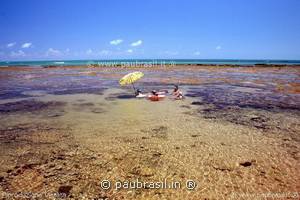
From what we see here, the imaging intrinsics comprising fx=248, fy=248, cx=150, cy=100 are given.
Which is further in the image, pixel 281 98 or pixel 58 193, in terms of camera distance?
pixel 281 98

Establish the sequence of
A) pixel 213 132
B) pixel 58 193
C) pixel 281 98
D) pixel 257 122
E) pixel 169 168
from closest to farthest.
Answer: pixel 58 193 → pixel 169 168 → pixel 213 132 → pixel 257 122 → pixel 281 98

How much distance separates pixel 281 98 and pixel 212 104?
256 inches

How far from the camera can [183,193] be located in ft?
21.2

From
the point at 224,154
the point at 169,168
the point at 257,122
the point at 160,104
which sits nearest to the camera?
the point at 169,168

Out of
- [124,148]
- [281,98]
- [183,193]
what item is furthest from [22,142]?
[281,98]

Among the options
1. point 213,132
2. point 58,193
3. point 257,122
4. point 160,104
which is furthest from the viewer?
point 160,104

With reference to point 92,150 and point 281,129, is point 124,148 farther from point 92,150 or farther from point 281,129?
point 281,129

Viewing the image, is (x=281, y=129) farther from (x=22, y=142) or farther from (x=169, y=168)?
(x=22, y=142)

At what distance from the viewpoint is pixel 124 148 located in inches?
364

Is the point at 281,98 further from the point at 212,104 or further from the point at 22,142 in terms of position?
the point at 22,142

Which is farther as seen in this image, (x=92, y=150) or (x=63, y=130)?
(x=63, y=130)

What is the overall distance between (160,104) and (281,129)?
7785 millimetres

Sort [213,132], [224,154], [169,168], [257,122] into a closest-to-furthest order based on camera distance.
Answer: [169,168] < [224,154] < [213,132] < [257,122]

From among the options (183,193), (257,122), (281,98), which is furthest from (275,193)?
(281,98)
